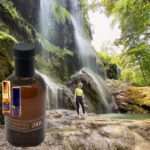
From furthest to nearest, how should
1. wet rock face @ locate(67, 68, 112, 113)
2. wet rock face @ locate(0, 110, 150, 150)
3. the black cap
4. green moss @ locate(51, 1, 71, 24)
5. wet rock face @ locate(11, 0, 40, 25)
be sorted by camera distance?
green moss @ locate(51, 1, 71, 24) < wet rock face @ locate(67, 68, 112, 113) < wet rock face @ locate(11, 0, 40, 25) < wet rock face @ locate(0, 110, 150, 150) < the black cap

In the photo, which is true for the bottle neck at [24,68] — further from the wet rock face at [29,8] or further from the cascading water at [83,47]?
the cascading water at [83,47]

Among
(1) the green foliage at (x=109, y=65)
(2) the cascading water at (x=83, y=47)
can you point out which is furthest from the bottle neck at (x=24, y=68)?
(1) the green foliage at (x=109, y=65)

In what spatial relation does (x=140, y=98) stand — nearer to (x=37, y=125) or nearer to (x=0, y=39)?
(x=0, y=39)

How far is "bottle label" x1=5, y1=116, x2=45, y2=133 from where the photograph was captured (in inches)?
21.7

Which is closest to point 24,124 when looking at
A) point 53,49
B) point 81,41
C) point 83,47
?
point 53,49

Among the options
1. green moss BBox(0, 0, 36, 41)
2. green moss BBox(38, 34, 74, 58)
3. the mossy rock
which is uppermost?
green moss BBox(0, 0, 36, 41)

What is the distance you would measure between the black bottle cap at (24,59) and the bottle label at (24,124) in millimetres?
109

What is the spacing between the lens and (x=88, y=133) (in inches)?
61.0

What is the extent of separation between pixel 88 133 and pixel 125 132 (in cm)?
24

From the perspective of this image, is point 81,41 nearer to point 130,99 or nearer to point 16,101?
point 130,99

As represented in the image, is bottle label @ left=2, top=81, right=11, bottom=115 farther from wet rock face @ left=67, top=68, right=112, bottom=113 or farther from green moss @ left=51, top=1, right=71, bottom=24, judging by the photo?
green moss @ left=51, top=1, right=71, bottom=24

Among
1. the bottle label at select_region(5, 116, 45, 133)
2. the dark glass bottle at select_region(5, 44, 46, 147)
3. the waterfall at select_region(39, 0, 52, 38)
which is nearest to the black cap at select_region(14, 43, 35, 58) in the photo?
the dark glass bottle at select_region(5, 44, 46, 147)

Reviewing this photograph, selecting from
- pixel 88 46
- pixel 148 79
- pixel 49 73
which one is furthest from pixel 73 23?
pixel 148 79

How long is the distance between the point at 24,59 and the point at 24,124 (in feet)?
0.50
